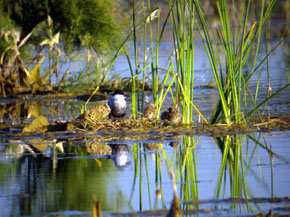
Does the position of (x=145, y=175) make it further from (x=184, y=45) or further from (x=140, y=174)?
(x=184, y=45)

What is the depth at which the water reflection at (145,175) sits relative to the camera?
151 inches

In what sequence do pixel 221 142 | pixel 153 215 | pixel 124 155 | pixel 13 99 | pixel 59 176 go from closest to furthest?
pixel 153 215
pixel 59 176
pixel 124 155
pixel 221 142
pixel 13 99

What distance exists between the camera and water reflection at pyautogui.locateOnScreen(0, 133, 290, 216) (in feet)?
12.6

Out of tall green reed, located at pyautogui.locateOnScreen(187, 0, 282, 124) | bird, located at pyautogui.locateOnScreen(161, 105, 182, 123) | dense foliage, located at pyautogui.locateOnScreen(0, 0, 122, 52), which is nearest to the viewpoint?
tall green reed, located at pyautogui.locateOnScreen(187, 0, 282, 124)

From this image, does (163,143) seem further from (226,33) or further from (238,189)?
(238,189)


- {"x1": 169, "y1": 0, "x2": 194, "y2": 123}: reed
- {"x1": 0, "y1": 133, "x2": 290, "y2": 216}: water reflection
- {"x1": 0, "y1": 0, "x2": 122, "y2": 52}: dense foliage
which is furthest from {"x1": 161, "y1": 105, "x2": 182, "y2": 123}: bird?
{"x1": 0, "y1": 0, "x2": 122, "y2": 52}: dense foliage

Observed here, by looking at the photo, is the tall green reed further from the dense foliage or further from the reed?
the dense foliage

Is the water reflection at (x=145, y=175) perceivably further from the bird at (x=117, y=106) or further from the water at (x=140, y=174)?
the bird at (x=117, y=106)

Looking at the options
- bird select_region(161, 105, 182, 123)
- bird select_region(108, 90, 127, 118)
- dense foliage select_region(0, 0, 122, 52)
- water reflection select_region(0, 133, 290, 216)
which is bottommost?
water reflection select_region(0, 133, 290, 216)

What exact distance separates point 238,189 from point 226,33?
2.50m

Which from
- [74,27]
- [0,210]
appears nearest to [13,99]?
[74,27]

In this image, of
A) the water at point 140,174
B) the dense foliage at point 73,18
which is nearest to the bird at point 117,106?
the water at point 140,174

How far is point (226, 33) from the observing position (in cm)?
621

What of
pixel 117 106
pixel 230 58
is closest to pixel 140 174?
pixel 230 58
